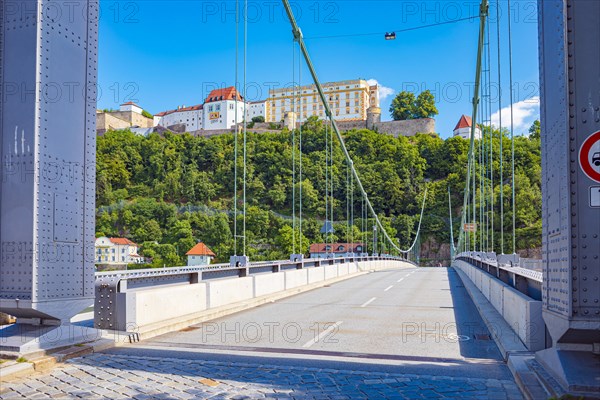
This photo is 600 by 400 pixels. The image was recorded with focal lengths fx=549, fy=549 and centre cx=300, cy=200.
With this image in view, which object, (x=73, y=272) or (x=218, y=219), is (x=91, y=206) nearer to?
(x=73, y=272)

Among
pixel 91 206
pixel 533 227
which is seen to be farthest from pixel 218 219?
pixel 91 206

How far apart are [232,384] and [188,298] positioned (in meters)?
4.60

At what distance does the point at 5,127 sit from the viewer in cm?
638

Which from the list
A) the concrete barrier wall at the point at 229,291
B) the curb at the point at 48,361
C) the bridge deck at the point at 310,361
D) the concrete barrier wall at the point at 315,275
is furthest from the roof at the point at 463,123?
the curb at the point at 48,361

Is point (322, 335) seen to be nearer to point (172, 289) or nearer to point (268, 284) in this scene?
point (172, 289)

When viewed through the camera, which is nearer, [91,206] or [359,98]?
[91,206]

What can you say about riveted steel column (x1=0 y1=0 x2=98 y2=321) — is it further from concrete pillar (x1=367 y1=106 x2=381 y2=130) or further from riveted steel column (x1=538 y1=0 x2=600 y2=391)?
concrete pillar (x1=367 y1=106 x2=381 y2=130)

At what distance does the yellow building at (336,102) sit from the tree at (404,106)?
18.1 ft

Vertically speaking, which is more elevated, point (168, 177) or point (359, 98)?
point (359, 98)

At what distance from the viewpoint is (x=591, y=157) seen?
Result: 4.29 m

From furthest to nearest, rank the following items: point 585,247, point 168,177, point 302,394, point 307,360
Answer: point 168,177, point 307,360, point 302,394, point 585,247

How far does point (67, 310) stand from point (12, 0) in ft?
12.0

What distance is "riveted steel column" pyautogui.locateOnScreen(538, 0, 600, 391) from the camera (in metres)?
4.25

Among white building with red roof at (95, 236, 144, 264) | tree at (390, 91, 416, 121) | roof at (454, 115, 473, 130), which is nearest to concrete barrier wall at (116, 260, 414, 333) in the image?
white building with red roof at (95, 236, 144, 264)
